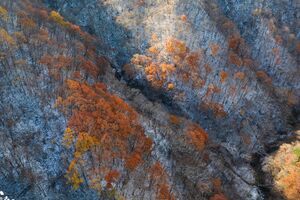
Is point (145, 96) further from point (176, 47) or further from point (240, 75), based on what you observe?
point (240, 75)

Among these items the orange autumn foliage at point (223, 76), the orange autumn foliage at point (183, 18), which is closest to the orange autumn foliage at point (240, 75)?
the orange autumn foliage at point (223, 76)

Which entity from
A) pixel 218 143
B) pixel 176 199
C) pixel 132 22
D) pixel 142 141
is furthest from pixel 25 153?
pixel 132 22

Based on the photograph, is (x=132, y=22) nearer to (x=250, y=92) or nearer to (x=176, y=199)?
(x=250, y=92)

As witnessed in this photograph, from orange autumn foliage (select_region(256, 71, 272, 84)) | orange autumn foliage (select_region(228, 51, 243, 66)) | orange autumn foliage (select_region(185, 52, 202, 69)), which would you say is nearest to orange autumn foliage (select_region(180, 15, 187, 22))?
orange autumn foliage (select_region(185, 52, 202, 69))

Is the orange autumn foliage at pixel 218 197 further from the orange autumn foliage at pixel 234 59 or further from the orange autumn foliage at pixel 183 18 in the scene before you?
the orange autumn foliage at pixel 183 18

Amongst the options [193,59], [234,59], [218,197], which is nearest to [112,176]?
[218,197]

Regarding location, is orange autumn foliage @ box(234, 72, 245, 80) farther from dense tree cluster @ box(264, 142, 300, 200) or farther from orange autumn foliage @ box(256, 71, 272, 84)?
dense tree cluster @ box(264, 142, 300, 200)
